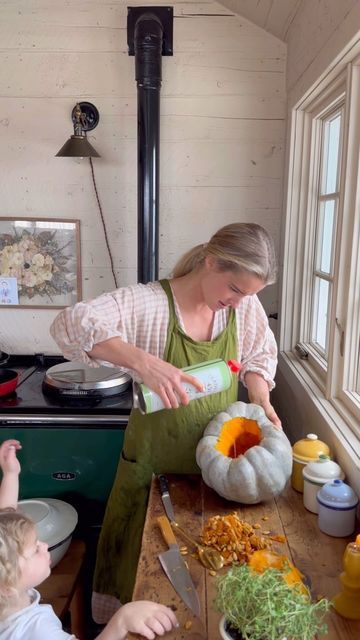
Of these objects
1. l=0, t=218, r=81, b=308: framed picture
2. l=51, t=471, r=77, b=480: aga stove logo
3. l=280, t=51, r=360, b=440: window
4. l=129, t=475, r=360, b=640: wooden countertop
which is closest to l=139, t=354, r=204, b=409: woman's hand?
l=129, t=475, r=360, b=640: wooden countertop

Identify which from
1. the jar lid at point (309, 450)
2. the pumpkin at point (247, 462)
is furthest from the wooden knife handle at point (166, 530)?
the jar lid at point (309, 450)

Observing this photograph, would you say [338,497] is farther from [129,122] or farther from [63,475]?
[129,122]

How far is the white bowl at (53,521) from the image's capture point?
1695 mm

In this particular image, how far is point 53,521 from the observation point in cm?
174

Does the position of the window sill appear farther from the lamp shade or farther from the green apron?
the lamp shade

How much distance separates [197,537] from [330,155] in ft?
4.48

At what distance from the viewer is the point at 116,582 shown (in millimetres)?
1521

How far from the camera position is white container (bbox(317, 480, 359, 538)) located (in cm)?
110

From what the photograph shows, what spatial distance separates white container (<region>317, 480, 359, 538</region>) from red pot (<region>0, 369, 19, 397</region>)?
4.14 ft

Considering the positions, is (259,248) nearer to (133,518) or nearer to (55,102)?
(133,518)

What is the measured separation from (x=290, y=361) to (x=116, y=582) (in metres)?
0.97

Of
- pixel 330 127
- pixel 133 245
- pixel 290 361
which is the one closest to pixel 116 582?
pixel 290 361

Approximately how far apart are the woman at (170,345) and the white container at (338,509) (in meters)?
0.27

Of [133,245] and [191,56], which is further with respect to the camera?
[133,245]
